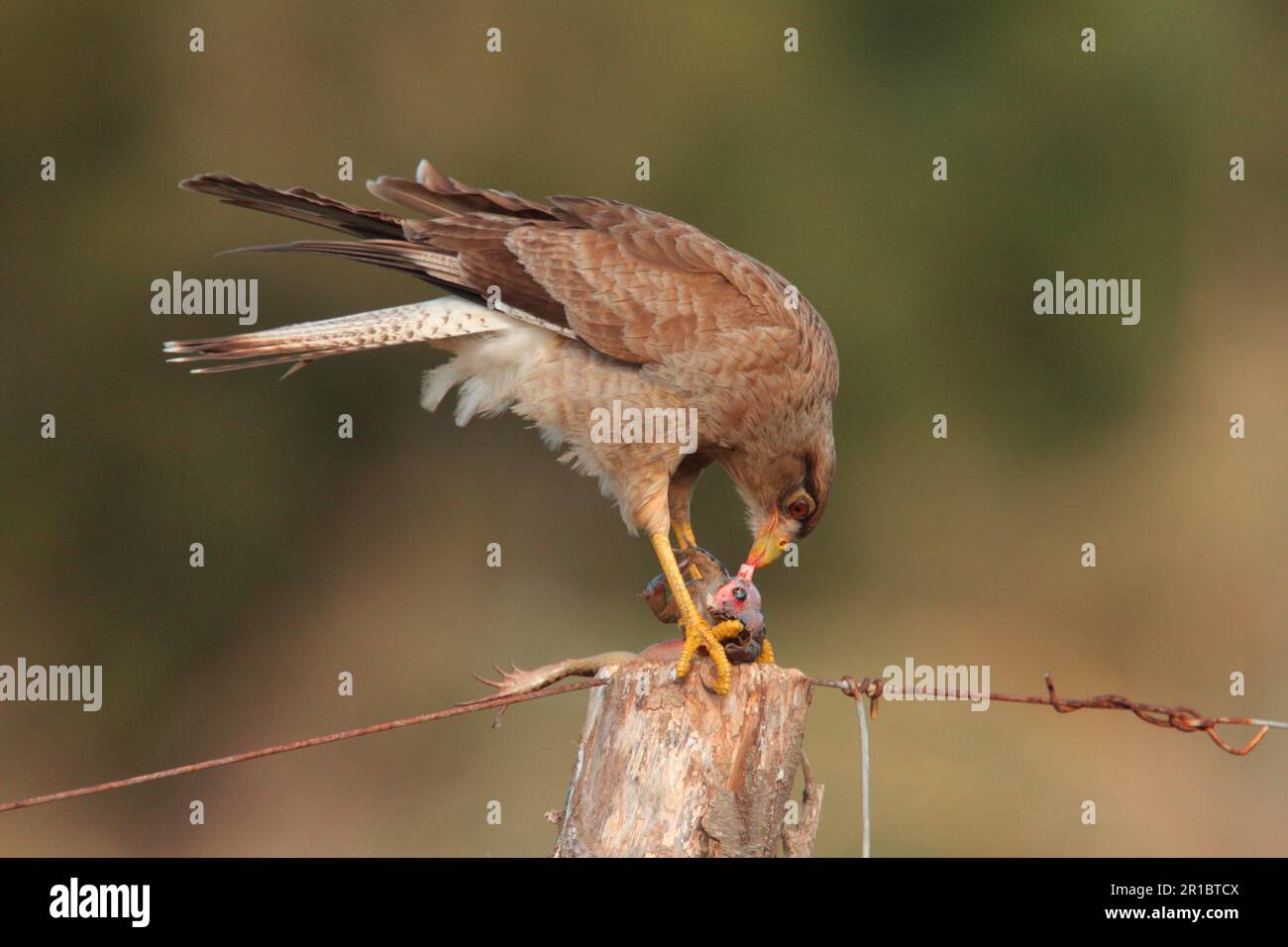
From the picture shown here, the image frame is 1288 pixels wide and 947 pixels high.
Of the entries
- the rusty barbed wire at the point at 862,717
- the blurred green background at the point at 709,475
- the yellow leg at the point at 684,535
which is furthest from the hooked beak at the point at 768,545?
the blurred green background at the point at 709,475

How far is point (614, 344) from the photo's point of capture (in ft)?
15.8

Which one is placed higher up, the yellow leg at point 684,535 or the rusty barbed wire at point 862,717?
the yellow leg at point 684,535

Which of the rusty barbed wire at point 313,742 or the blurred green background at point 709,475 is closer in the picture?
the rusty barbed wire at point 313,742

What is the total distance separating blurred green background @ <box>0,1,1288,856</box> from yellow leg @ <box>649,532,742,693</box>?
17.0 feet

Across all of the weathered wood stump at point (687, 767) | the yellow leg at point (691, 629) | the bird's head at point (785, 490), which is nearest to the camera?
the weathered wood stump at point (687, 767)

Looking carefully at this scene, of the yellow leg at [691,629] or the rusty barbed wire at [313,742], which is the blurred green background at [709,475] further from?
the rusty barbed wire at [313,742]

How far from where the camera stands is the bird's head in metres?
5.05

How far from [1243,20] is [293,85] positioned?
7.47 metres

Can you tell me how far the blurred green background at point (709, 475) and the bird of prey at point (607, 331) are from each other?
4.88 metres

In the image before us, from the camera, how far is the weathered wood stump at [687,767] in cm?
351

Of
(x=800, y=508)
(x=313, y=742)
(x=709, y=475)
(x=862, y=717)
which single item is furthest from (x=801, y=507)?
(x=709, y=475)

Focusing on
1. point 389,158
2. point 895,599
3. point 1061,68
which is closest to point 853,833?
point 895,599

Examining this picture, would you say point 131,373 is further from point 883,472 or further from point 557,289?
point 557,289

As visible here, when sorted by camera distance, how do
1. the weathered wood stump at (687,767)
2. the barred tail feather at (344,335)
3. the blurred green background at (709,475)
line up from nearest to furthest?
the weathered wood stump at (687,767)
the barred tail feather at (344,335)
the blurred green background at (709,475)
